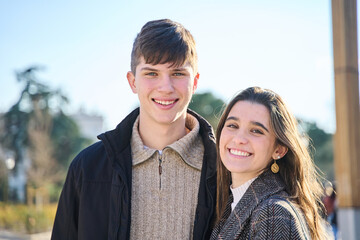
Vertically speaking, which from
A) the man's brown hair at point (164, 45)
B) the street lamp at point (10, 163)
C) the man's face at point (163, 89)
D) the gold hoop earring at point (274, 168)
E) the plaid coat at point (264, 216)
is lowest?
the street lamp at point (10, 163)

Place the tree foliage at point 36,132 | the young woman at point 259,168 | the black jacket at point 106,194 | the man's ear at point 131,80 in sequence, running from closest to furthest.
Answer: the young woman at point 259,168
the black jacket at point 106,194
the man's ear at point 131,80
the tree foliage at point 36,132

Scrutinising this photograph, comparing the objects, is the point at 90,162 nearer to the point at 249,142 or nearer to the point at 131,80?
the point at 131,80

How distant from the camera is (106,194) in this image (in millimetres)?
3160

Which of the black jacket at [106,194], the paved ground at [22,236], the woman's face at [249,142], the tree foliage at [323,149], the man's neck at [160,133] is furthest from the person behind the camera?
the tree foliage at [323,149]

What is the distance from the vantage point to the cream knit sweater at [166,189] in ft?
10.1

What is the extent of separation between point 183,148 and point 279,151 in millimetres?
677

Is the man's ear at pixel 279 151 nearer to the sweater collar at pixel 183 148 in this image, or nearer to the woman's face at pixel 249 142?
the woman's face at pixel 249 142

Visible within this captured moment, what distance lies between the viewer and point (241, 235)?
9.02ft

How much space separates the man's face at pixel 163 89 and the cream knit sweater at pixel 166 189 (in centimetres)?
22

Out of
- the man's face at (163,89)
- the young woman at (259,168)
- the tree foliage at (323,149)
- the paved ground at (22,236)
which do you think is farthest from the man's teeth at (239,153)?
the tree foliage at (323,149)

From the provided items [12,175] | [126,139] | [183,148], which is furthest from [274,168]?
[12,175]

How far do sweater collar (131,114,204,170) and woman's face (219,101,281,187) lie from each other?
0.97 feet

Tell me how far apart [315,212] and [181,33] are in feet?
5.07

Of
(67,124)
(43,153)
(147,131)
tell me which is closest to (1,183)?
(43,153)
